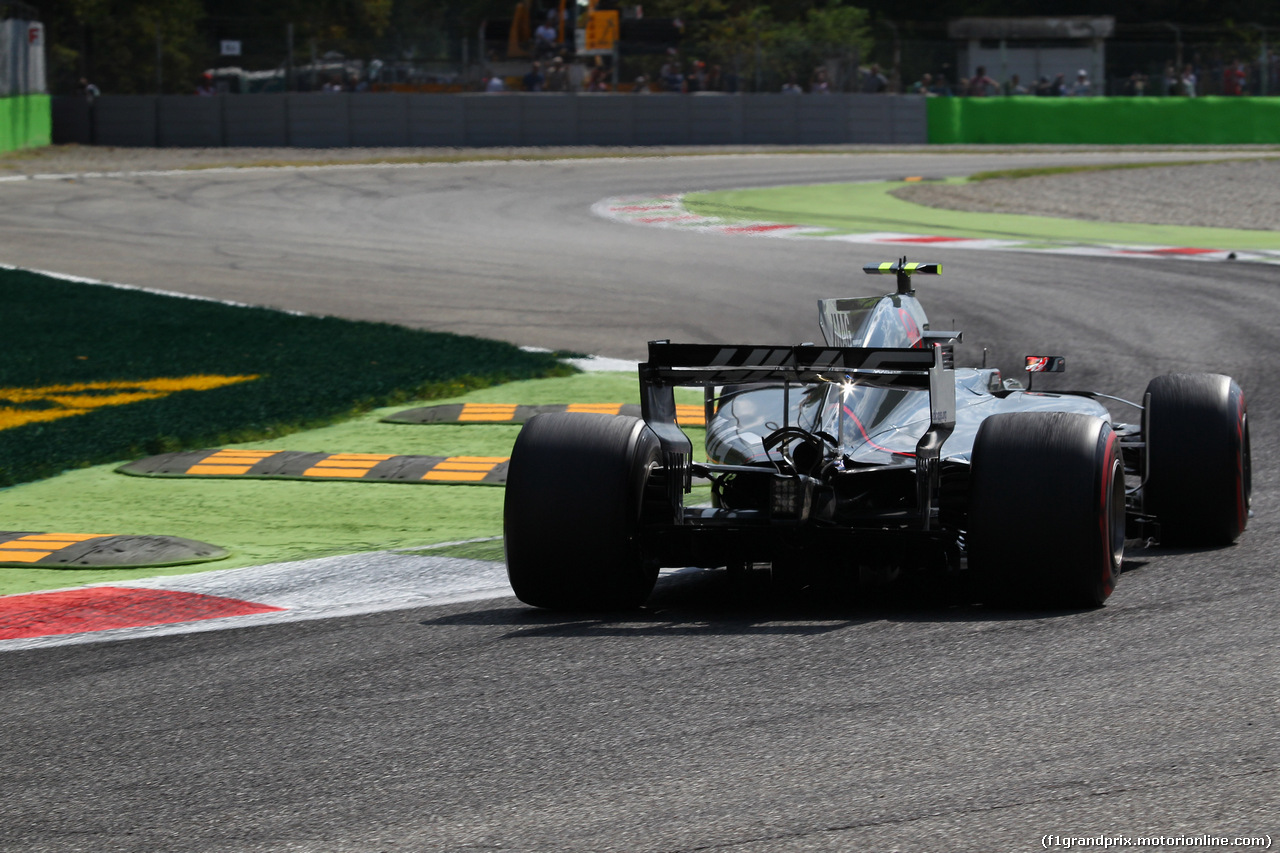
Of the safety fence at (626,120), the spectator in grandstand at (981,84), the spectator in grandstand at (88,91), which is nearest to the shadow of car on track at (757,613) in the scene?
the safety fence at (626,120)

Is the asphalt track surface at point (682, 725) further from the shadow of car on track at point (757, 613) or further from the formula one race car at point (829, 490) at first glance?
the formula one race car at point (829, 490)

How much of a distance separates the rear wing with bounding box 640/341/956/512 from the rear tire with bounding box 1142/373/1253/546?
1322 mm

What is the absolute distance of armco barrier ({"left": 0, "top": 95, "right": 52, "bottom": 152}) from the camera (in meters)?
35.9

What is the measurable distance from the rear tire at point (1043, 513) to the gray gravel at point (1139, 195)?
19.5 meters

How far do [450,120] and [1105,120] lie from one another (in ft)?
58.0

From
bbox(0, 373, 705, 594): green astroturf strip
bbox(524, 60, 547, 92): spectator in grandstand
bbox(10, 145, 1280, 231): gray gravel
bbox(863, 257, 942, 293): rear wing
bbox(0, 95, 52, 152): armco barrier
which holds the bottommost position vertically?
bbox(0, 373, 705, 594): green astroturf strip

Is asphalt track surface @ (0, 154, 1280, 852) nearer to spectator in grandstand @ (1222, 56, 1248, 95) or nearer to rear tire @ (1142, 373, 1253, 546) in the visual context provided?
rear tire @ (1142, 373, 1253, 546)

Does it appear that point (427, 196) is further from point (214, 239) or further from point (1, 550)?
point (1, 550)

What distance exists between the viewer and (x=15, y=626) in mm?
6078

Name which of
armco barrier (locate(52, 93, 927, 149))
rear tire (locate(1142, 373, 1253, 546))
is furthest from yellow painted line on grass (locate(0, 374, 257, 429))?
armco barrier (locate(52, 93, 927, 149))

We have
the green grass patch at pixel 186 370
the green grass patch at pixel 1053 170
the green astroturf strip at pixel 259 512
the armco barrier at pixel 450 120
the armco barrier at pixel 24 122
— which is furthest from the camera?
the armco barrier at pixel 450 120

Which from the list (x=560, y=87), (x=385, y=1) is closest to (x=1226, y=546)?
(x=560, y=87)

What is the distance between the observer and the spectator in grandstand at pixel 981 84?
151 ft

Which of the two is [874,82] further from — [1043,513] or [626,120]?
[1043,513]
